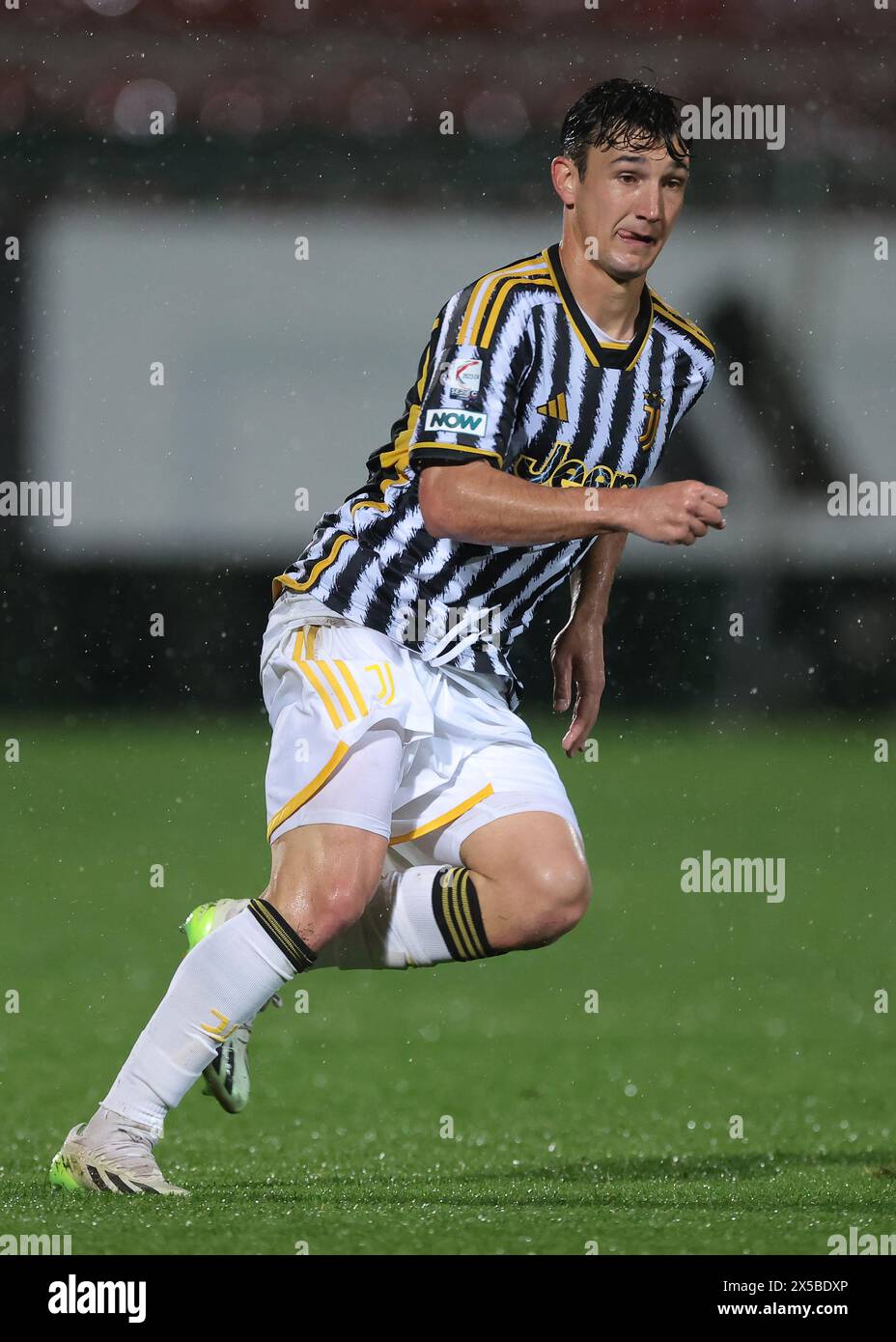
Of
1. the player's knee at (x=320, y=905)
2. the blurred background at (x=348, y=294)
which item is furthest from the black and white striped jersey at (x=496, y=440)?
the blurred background at (x=348, y=294)

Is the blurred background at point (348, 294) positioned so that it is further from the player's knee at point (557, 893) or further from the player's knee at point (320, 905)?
the player's knee at point (320, 905)

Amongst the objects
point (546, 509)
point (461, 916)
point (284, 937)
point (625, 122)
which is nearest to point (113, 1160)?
point (284, 937)

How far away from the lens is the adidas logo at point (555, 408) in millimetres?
2973

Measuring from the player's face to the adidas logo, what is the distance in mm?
209

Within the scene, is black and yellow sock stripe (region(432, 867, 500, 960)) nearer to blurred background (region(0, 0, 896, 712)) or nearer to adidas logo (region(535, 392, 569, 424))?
adidas logo (region(535, 392, 569, 424))

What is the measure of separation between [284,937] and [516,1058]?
5.17 feet

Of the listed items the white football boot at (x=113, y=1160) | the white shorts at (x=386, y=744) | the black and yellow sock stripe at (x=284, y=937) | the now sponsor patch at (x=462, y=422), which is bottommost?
the white football boot at (x=113, y=1160)

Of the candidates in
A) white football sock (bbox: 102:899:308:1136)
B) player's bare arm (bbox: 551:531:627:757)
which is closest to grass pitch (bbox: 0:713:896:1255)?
white football sock (bbox: 102:899:308:1136)

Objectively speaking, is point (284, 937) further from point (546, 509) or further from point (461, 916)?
point (546, 509)

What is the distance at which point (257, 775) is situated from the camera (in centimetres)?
997

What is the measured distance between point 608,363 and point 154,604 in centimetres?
974

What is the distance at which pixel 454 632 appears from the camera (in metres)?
3.05

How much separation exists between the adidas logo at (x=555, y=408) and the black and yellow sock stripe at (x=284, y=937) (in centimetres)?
86

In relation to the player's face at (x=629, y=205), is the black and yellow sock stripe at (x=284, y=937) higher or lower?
lower
